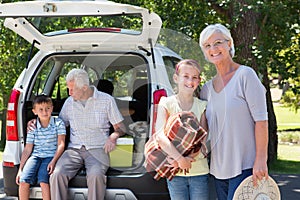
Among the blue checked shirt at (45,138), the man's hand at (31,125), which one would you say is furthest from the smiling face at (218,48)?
the man's hand at (31,125)

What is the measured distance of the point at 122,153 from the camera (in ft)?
19.4

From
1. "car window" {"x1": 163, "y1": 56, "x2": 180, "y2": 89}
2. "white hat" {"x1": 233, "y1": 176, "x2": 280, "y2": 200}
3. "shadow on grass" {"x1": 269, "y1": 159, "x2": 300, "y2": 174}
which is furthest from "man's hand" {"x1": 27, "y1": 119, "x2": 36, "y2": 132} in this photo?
"shadow on grass" {"x1": 269, "y1": 159, "x2": 300, "y2": 174}

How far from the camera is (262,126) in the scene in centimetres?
423

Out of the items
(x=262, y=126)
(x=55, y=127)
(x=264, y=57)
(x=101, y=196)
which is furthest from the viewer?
(x=264, y=57)

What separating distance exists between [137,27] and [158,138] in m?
6.53

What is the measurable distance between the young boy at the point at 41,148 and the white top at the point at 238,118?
195cm

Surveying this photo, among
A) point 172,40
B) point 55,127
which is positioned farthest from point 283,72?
point 55,127

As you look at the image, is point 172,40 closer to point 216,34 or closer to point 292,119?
point 216,34

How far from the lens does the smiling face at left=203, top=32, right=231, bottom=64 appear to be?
4.37m

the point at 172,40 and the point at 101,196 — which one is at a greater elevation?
the point at 172,40

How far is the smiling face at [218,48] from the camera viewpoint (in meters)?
4.37

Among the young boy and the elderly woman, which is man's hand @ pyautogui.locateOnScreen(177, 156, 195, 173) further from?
the young boy

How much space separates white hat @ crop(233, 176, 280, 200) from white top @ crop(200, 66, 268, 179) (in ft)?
0.33

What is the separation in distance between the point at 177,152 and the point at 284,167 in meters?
7.12
